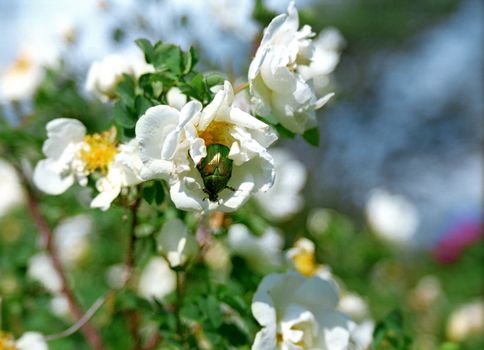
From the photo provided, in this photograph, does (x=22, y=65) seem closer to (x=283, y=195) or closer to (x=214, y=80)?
(x=283, y=195)

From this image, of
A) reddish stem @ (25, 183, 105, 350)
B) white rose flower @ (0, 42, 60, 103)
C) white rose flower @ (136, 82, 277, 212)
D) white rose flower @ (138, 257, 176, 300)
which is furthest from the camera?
white rose flower @ (138, 257, 176, 300)

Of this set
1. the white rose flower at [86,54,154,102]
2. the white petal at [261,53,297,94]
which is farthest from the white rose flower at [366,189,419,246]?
the white petal at [261,53,297,94]

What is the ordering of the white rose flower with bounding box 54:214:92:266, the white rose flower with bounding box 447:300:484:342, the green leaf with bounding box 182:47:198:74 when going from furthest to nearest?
the white rose flower with bounding box 447:300:484:342
the white rose flower with bounding box 54:214:92:266
the green leaf with bounding box 182:47:198:74

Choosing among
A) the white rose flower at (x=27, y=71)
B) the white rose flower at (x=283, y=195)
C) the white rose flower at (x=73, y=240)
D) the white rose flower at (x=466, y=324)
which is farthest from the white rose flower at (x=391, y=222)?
the white rose flower at (x=27, y=71)

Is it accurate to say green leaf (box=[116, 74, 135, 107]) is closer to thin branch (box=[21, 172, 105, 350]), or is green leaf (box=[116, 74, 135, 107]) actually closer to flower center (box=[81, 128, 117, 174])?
flower center (box=[81, 128, 117, 174])

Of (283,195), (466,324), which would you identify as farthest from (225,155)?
(466,324)
